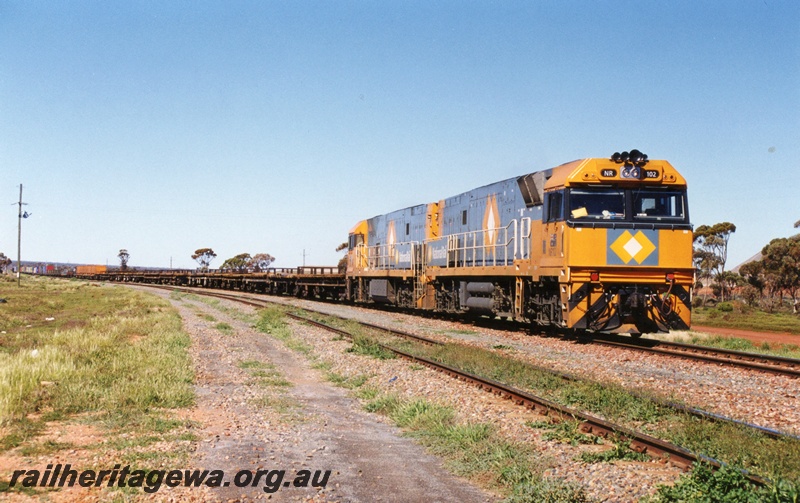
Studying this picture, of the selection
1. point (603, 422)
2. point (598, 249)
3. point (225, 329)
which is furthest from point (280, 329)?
point (603, 422)

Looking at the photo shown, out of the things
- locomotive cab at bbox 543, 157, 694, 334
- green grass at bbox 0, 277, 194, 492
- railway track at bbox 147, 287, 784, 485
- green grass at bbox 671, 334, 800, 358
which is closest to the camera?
railway track at bbox 147, 287, 784, 485

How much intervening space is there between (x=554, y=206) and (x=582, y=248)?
152 centimetres

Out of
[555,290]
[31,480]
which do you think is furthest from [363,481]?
[555,290]

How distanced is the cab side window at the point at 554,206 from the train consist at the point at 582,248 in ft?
0.08

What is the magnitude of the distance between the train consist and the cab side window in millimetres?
24

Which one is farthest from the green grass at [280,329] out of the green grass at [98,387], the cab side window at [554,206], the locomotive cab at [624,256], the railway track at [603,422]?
the cab side window at [554,206]

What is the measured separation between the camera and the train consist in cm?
1534

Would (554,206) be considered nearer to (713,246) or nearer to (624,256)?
(624,256)

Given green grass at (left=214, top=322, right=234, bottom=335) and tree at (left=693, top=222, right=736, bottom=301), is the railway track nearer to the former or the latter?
green grass at (left=214, top=322, right=234, bottom=335)

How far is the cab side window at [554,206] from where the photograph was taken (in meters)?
16.0

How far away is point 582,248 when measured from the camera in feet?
50.3

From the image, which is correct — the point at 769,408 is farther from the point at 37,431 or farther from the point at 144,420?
the point at 37,431

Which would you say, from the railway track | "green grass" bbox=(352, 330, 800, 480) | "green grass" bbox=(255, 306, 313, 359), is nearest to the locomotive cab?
"green grass" bbox=(352, 330, 800, 480)

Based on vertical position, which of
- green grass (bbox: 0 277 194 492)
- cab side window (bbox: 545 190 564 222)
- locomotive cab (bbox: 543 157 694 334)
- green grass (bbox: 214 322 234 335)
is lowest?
green grass (bbox: 0 277 194 492)
